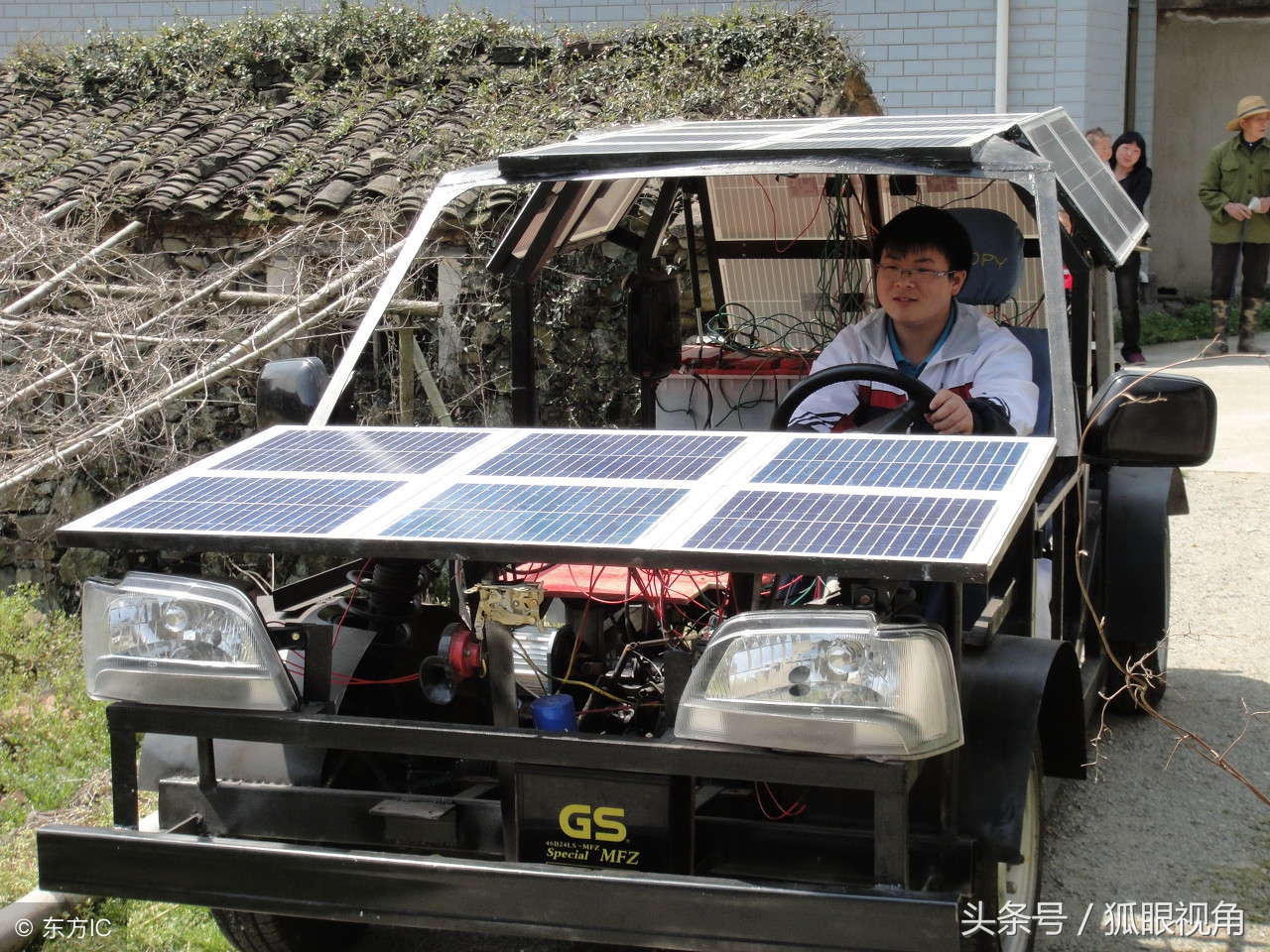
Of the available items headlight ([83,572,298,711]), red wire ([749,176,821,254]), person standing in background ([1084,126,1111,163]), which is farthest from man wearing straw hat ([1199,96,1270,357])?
headlight ([83,572,298,711])

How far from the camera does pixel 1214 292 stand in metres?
13.3

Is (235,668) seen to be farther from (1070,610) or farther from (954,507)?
(1070,610)

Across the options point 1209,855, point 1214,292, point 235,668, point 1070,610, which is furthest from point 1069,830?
point 1214,292

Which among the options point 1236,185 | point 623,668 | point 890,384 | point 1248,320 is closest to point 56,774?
point 623,668

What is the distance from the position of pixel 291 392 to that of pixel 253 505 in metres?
1.04

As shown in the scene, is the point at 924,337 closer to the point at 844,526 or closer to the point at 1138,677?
the point at 1138,677

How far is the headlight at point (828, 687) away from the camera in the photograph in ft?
8.12

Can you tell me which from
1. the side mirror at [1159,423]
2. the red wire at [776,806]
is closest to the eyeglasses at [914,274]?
the side mirror at [1159,423]

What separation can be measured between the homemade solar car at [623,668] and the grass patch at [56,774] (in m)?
0.55

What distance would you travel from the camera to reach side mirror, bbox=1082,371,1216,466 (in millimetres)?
→ 3436

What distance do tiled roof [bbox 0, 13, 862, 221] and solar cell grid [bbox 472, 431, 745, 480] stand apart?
21.5 ft

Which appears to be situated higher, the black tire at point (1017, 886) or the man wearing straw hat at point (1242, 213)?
the man wearing straw hat at point (1242, 213)

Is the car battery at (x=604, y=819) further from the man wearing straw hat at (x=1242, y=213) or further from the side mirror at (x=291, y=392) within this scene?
the man wearing straw hat at (x=1242, y=213)

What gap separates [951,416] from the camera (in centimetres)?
368
